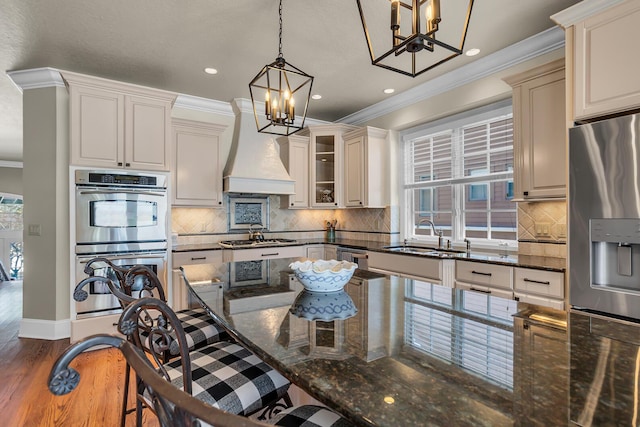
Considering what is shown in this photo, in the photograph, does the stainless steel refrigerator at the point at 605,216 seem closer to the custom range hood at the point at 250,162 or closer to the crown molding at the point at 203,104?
the custom range hood at the point at 250,162

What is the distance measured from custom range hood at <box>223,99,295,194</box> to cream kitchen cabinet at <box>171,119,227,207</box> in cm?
19

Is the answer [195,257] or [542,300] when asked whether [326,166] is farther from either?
[542,300]

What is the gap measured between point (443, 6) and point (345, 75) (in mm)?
1262

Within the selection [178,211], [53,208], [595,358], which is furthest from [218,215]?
[595,358]

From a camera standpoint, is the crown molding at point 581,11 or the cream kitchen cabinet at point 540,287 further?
the cream kitchen cabinet at point 540,287

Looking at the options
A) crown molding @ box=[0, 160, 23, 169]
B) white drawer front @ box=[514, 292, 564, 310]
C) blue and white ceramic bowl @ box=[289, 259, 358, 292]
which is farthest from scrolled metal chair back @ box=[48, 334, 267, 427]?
crown molding @ box=[0, 160, 23, 169]

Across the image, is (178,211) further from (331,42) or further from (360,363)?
(360,363)

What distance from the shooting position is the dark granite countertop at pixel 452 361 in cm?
58

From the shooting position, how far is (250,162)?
4.14 metres

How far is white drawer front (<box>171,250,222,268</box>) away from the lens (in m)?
3.49

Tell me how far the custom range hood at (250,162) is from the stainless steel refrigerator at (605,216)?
3.10 metres

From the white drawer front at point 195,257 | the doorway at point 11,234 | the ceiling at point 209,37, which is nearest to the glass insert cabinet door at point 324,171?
the ceiling at point 209,37

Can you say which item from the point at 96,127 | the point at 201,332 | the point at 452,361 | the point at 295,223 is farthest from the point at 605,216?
the point at 96,127

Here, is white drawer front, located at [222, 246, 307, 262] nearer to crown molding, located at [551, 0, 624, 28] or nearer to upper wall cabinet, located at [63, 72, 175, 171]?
upper wall cabinet, located at [63, 72, 175, 171]
